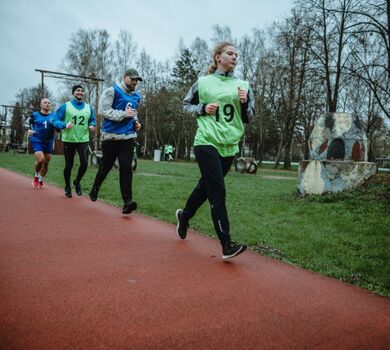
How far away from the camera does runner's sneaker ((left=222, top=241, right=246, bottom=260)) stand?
375cm

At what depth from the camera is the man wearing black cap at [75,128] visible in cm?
812

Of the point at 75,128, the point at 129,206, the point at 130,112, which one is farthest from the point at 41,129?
the point at 129,206

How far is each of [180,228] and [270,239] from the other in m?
1.17

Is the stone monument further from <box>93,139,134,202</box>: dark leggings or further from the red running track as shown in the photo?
the red running track

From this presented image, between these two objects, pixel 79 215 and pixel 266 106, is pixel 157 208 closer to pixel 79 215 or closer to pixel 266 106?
pixel 79 215

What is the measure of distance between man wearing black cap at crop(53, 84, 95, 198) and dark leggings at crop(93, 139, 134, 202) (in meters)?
1.78

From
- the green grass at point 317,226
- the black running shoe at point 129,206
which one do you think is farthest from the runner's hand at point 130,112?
the green grass at point 317,226

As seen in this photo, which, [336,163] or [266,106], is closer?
[336,163]

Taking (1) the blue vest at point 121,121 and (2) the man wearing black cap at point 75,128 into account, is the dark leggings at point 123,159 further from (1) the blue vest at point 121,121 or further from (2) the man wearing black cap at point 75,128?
(2) the man wearing black cap at point 75,128

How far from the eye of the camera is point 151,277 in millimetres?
3273

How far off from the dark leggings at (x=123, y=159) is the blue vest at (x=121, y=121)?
0.18 meters

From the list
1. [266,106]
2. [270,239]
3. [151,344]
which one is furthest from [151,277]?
[266,106]

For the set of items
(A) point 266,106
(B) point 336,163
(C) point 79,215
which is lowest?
(C) point 79,215

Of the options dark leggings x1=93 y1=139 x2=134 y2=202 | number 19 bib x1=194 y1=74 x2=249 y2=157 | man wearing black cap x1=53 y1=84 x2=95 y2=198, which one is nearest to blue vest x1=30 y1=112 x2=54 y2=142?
man wearing black cap x1=53 y1=84 x2=95 y2=198
